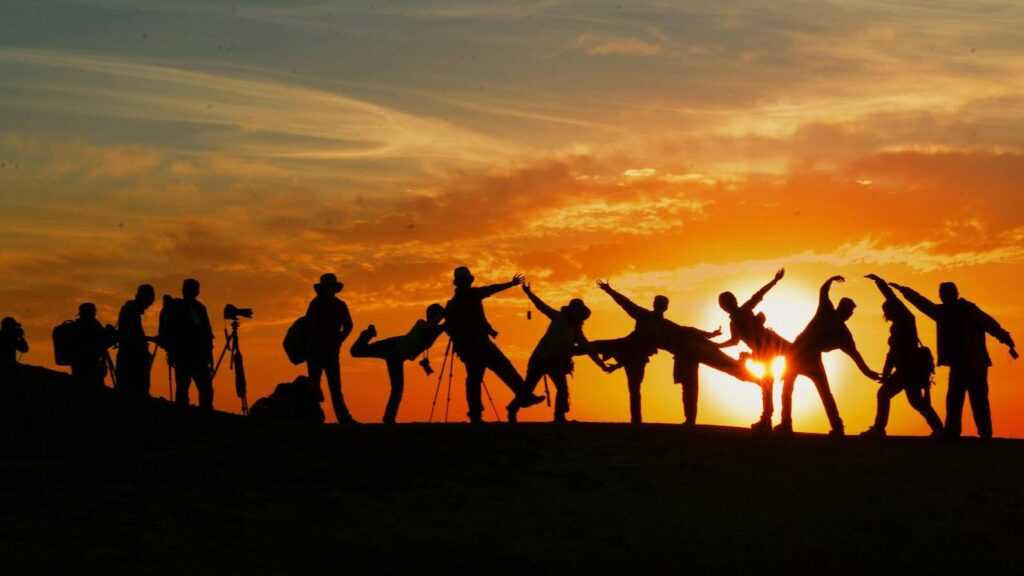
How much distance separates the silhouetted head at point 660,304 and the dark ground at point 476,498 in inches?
68.4

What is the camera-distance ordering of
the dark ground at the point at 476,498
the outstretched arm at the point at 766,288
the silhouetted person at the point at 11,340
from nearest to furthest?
the dark ground at the point at 476,498, the outstretched arm at the point at 766,288, the silhouetted person at the point at 11,340

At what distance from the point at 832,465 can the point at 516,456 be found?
161 inches

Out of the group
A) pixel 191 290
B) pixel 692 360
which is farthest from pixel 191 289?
pixel 692 360

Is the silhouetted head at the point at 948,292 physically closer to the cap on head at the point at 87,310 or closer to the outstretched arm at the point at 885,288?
the outstretched arm at the point at 885,288

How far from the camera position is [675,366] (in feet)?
78.8

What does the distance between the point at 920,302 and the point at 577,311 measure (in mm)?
4977

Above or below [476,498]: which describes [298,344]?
above

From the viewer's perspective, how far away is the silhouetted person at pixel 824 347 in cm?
2380

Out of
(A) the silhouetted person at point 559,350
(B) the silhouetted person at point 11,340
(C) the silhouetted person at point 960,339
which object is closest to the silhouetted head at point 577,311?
(A) the silhouetted person at point 559,350

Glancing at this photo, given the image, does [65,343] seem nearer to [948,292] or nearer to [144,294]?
[144,294]

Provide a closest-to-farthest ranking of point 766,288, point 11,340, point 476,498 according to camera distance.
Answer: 1. point 476,498
2. point 766,288
3. point 11,340

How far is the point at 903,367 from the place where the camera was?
24078 millimetres

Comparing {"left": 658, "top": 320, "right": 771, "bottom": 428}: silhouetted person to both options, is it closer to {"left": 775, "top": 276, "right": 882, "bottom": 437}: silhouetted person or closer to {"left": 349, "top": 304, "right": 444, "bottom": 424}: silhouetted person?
{"left": 775, "top": 276, "right": 882, "bottom": 437}: silhouetted person

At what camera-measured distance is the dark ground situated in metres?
16.4
